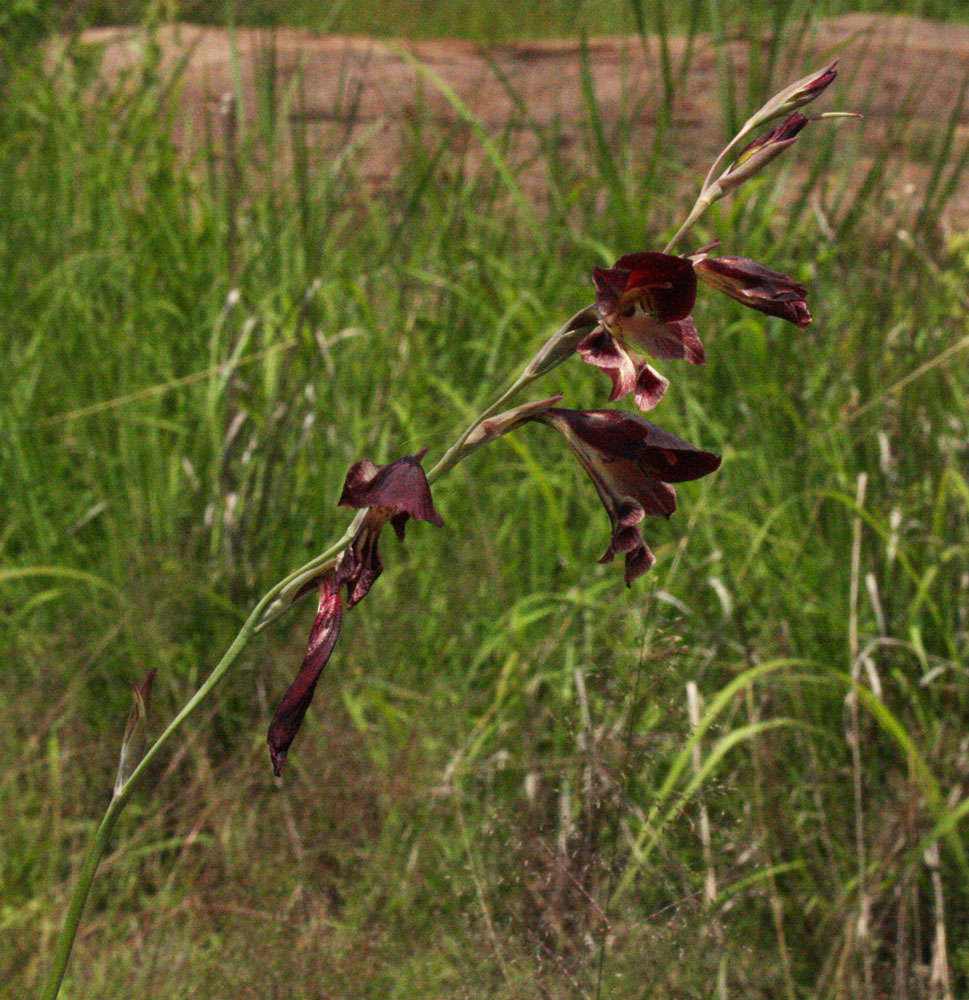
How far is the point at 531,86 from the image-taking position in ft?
14.1

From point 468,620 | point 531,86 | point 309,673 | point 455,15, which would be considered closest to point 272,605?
point 309,673

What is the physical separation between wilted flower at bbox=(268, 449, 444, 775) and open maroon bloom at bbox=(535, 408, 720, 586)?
0.28 ft

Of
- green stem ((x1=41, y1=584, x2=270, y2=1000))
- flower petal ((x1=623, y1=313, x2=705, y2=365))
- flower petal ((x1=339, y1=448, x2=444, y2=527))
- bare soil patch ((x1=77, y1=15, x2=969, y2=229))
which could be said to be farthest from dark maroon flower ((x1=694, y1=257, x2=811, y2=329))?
bare soil patch ((x1=77, y1=15, x2=969, y2=229))

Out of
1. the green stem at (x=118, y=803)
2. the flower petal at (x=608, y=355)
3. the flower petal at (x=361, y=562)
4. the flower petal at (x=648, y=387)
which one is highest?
the flower petal at (x=608, y=355)

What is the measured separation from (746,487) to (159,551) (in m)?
1.04

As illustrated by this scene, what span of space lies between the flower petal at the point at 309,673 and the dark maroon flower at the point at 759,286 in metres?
0.26

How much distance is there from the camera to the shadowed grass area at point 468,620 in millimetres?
1487

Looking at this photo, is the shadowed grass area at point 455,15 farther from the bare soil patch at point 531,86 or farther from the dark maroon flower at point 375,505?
the dark maroon flower at point 375,505

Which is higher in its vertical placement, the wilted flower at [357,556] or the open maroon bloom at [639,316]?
the open maroon bloom at [639,316]

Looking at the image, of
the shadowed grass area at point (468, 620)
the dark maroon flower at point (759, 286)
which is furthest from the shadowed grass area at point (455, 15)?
the dark maroon flower at point (759, 286)

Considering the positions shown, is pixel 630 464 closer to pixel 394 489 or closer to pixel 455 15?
pixel 394 489

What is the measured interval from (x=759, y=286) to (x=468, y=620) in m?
1.58

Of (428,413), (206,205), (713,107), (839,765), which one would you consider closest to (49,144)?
(206,205)

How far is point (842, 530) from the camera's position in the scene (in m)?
2.05
